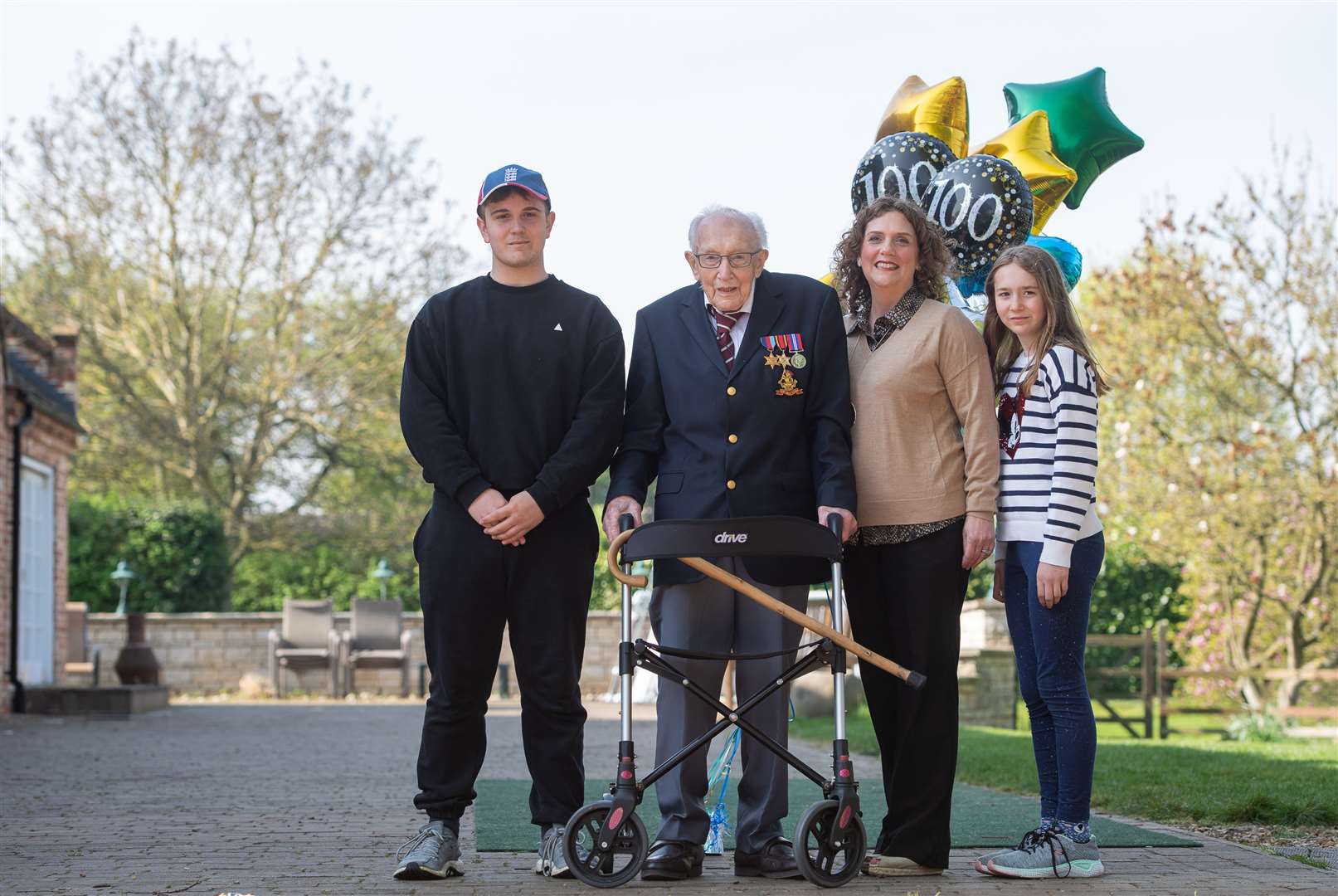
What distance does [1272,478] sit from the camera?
54.1 feet

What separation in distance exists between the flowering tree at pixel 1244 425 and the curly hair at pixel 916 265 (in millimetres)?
12285

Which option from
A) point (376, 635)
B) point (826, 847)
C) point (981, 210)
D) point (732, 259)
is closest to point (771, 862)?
point (826, 847)

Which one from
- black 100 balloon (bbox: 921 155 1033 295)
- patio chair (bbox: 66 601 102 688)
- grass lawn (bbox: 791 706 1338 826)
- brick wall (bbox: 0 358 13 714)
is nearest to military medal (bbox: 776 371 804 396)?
black 100 balloon (bbox: 921 155 1033 295)

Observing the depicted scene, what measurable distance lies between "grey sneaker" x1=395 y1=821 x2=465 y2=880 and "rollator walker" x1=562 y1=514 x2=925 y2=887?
0.47 metres

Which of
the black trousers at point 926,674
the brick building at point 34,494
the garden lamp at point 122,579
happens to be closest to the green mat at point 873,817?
the black trousers at point 926,674

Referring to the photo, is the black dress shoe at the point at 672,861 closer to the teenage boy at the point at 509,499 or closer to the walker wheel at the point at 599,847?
the walker wheel at the point at 599,847

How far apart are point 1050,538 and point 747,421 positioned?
3.01ft

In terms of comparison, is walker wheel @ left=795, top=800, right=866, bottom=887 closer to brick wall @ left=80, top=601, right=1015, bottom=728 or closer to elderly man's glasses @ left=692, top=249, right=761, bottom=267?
elderly man's glasses @ left=692, top=249, right=761, bottom=267

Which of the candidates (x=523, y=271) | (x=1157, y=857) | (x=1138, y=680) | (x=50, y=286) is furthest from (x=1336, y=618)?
(x=50, y=286)

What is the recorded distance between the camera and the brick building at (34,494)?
14.6 metres

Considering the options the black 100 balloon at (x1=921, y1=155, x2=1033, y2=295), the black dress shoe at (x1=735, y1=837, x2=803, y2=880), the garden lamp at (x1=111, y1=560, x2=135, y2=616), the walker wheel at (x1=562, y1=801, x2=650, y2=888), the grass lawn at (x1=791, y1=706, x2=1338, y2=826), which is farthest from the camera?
the garden lamp at (x1=111, y1=560, x2=135, y2=616)

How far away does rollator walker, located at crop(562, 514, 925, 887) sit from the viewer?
3969 millimetres

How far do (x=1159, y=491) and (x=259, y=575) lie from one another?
17.9 meters

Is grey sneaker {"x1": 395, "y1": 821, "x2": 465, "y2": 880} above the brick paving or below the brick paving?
above
